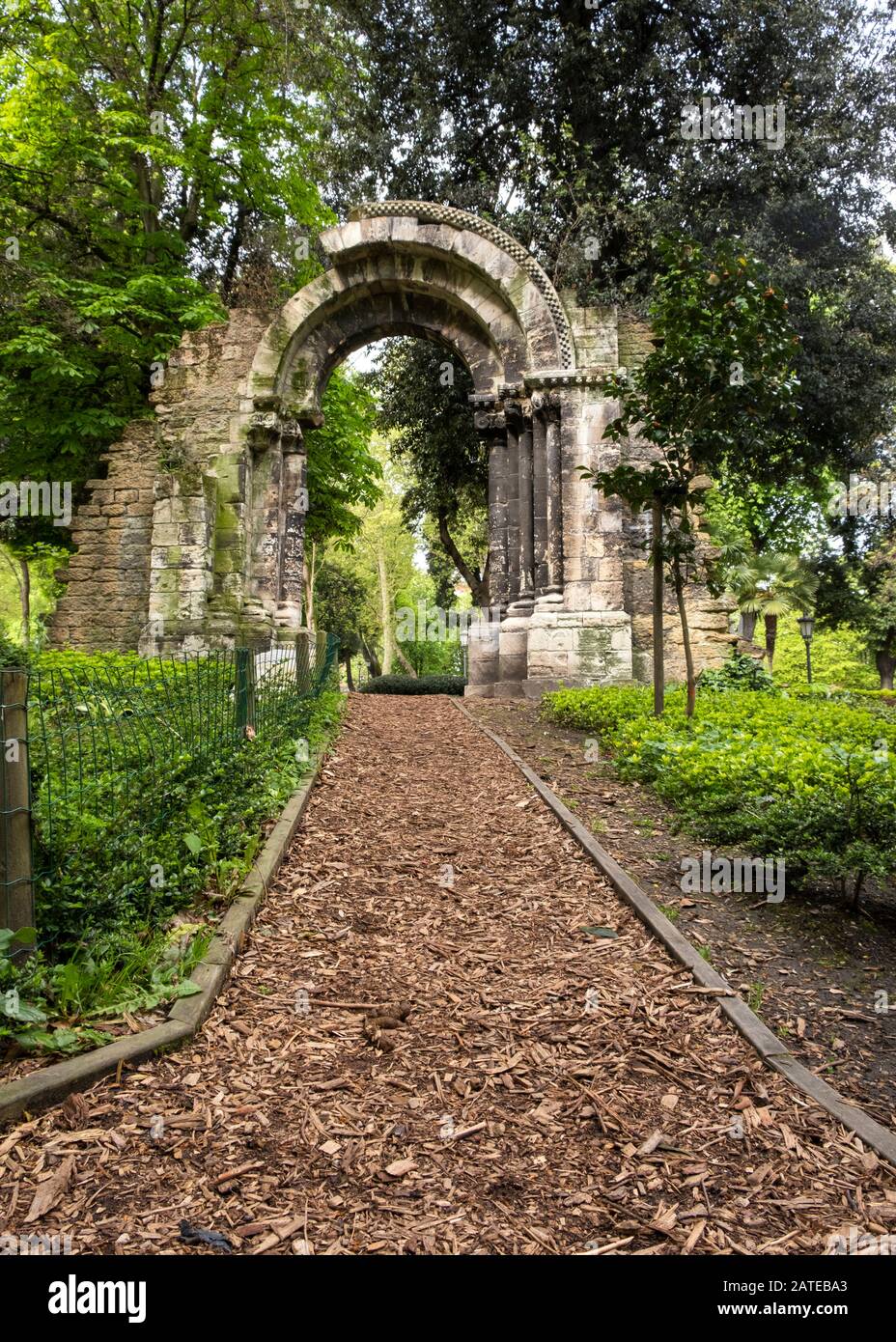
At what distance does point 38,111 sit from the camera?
1409 cm

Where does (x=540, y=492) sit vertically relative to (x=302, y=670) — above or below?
above

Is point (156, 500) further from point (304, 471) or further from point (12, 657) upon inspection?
point (12, 657)

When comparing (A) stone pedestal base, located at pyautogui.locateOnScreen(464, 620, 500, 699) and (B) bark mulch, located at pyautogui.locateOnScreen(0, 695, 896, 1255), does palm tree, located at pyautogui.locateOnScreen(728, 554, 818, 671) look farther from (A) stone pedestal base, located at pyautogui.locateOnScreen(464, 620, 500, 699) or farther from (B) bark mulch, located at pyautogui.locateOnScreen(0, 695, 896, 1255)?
(B) bark mulch, located at pyautogui.locateOnScreen(0, 695, 896, 1255)

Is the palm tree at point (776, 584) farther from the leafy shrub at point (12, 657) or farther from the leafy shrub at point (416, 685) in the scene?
the leafy shrub at point (12, 657)

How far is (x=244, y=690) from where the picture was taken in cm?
617

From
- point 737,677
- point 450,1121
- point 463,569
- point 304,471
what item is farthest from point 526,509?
point 450,1121

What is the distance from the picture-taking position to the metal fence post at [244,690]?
19.8 ft

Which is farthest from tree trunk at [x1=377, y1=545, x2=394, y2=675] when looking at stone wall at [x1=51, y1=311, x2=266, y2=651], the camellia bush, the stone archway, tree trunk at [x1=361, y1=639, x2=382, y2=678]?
the camellia bush

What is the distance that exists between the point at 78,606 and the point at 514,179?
13625 millimetres

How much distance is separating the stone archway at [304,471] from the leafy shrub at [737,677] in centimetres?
53

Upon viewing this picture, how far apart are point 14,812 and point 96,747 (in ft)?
3.22

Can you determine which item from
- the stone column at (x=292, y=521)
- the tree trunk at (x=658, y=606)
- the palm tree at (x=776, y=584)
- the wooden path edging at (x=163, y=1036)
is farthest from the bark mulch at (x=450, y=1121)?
the palm tree at (x=776, y=584)

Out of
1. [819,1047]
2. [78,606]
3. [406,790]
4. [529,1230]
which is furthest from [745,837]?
[78,606]

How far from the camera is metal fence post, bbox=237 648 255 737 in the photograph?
19.8 feet
